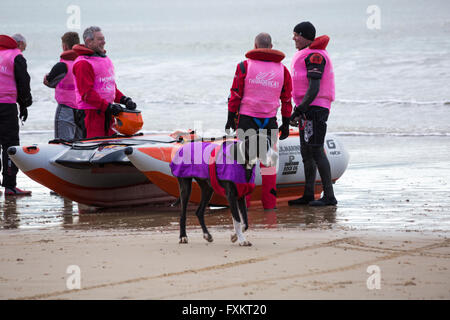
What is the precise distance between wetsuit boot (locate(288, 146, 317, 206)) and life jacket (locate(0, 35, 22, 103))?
381cm

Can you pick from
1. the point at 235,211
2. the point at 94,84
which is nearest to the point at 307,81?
the point at 94,84

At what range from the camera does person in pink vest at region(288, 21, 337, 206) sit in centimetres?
734

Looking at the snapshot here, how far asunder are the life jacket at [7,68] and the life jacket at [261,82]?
3238 millimetres

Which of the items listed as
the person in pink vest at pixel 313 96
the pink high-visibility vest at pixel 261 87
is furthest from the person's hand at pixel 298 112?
the pink high-visibility vest at pixel 261 87

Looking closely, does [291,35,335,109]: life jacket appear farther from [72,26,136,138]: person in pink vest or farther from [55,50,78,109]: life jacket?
[55,50,78,109]: life jacket

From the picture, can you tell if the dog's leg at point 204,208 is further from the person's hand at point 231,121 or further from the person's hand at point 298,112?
the person's hand at point 298,112

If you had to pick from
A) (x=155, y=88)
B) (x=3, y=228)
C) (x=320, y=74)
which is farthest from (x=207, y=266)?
(x=155, y=88)

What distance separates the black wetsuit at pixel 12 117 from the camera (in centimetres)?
847

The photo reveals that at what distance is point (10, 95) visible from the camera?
8539 millimetres

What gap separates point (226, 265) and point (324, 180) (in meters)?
3.11

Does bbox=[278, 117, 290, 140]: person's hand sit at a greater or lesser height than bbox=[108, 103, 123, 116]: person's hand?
lesser

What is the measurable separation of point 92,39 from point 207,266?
3822 mm

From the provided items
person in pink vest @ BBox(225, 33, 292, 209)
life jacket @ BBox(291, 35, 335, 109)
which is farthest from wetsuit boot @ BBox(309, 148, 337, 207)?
person in pink vest @ BBox(225, 33, 292, 209)
